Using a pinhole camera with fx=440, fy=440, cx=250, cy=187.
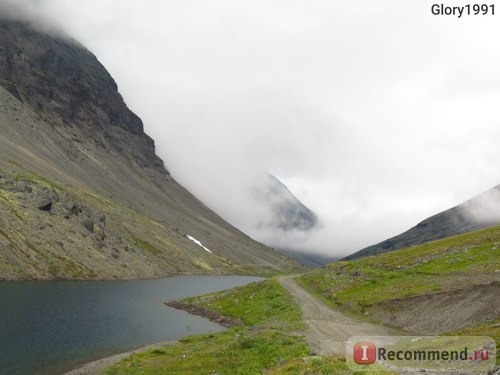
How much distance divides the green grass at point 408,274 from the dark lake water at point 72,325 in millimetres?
21913

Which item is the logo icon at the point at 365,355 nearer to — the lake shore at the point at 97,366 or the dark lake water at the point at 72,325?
the lake shore at the point at 97,366

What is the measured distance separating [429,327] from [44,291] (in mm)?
83467

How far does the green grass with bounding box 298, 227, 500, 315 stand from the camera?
6009 centimetres

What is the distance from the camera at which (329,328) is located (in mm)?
50000

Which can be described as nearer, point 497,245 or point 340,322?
point 340,322

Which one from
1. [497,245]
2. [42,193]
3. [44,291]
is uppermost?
[42,193]

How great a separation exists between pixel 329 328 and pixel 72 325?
3773 centimetres

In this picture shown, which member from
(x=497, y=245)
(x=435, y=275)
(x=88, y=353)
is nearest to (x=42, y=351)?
(x=88, y=353)

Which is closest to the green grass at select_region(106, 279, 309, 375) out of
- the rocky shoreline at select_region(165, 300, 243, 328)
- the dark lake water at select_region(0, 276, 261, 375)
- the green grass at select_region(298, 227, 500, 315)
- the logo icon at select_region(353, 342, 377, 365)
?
the logo icon at select_region(353, 342, 377, 365)

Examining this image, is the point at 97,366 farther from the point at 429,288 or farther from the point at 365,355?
the point at 429,288

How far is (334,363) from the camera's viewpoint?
26.2m

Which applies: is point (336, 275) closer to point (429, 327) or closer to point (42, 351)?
point (429, 327)

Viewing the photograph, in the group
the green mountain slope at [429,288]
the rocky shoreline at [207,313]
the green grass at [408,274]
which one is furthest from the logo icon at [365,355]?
the rocky shoreline at [207,313]

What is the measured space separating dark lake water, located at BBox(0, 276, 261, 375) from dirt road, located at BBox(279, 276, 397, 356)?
52.2 feet
